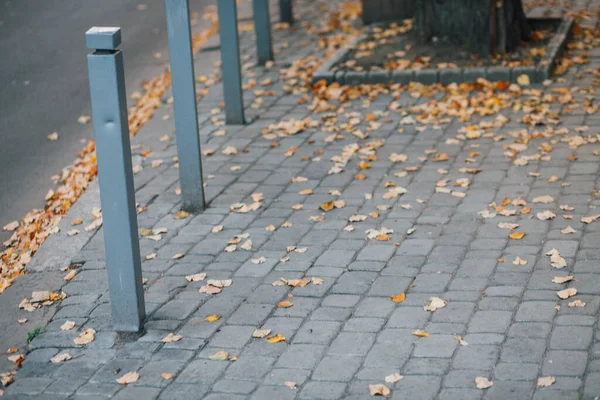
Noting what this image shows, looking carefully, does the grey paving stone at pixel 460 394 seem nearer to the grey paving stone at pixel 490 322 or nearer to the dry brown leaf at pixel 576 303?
the grey paving stone at pixel 490 322

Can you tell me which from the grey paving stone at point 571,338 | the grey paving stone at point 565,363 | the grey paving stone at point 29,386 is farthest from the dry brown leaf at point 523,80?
the grey paving stone at point 29,386

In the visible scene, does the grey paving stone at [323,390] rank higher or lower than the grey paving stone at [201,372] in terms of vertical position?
higher

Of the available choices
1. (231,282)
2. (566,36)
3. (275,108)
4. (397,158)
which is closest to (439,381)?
(231,282)

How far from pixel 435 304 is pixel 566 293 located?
0.71 m

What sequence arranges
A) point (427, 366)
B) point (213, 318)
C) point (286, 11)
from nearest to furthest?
1. point (427, 366)
2. point (213, 318)
3. point (286, 11)

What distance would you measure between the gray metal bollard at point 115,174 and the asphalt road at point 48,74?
2051 millimetres

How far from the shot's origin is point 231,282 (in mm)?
5496

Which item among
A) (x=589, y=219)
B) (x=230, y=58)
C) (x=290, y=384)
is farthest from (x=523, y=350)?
(x=230, y=58)

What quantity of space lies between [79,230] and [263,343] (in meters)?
2.25

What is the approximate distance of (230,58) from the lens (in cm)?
820

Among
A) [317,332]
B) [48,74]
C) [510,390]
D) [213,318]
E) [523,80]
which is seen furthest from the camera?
[48,74]

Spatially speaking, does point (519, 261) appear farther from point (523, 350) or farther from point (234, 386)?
point (234, 386)

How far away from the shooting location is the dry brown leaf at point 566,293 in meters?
4.99

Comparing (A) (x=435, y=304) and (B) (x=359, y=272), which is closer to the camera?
(A) (x=435, y=304)
